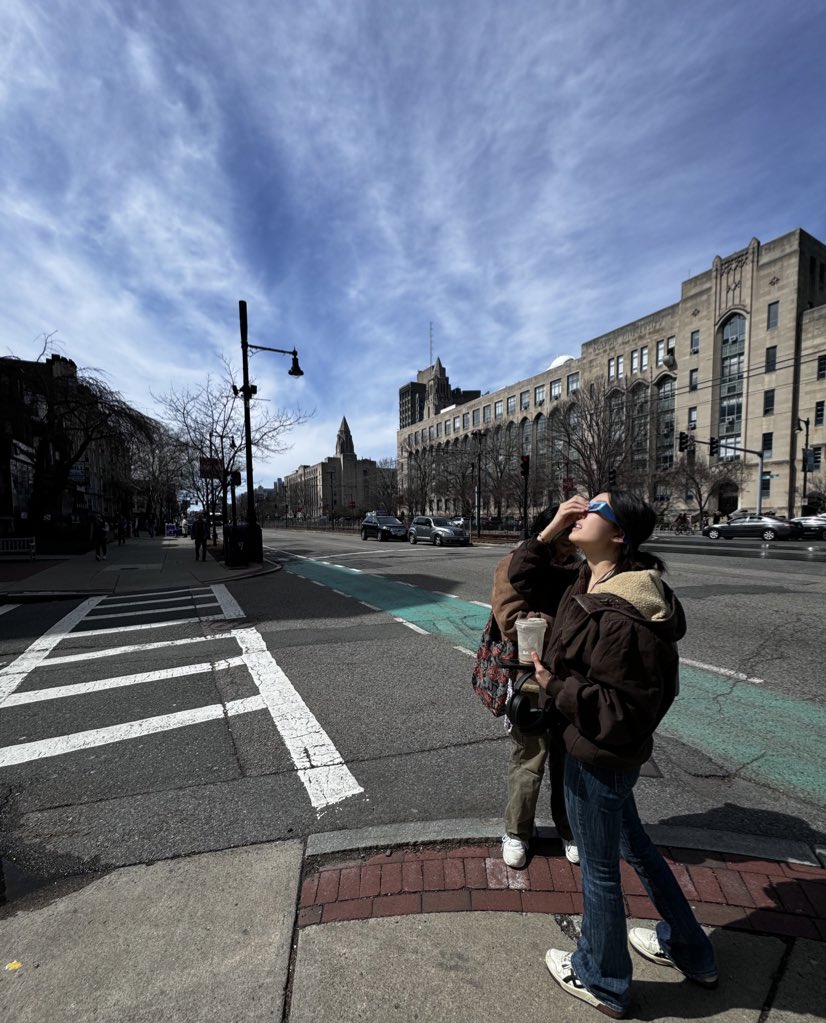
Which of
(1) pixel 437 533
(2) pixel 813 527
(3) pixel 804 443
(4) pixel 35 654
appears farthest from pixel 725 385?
(4) pixel 35 654

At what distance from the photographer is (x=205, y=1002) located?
182 centimetres

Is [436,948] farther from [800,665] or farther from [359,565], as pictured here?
[359,565]

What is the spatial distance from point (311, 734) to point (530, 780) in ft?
7.18

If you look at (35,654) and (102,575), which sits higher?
(35,654)

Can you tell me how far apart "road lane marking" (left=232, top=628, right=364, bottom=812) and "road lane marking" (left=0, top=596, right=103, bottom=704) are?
97.5 inches

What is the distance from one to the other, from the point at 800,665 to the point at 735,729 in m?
2.24

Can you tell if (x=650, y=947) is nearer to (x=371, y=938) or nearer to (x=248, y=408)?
(x=371, y=938)

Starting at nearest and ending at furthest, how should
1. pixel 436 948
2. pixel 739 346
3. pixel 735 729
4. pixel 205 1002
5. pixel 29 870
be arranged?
1. pixel 205 1002
2. pixel 436 948
3. pixel 29 870
4. pixel 735 729
5. pixel 739 346

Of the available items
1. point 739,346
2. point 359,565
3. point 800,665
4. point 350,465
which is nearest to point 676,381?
point 739,346

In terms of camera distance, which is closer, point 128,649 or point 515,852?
point 515,852

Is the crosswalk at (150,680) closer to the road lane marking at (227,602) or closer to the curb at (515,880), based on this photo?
the road lane marking at (227,602)

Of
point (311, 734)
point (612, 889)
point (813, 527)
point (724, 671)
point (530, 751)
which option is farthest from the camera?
point (813, 527)

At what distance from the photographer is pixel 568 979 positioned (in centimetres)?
182

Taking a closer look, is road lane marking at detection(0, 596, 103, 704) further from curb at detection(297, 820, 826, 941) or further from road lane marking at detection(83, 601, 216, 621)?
curb at detection(297, 820, 826, 941)
